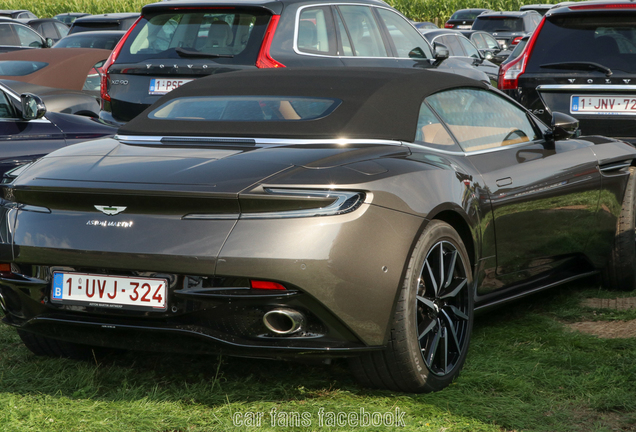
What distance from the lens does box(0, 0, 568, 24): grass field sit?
138 ft

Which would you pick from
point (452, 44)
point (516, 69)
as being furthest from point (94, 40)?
point (516, 69)

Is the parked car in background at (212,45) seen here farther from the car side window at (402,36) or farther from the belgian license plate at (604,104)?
the belgian license plate at (604,104)

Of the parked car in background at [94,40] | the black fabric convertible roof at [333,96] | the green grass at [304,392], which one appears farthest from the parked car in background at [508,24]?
the green grass at [304,392]

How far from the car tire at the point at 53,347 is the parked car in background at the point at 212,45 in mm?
3564

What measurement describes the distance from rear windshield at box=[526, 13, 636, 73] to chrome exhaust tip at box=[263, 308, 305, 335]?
4766 millimetres

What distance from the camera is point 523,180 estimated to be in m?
4.39

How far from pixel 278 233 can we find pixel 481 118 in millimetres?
1804

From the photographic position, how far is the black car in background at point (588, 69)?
275 inches

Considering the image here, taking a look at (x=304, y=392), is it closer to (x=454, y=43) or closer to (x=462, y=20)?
(x=454, y=43)

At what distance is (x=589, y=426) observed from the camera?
10.7ft

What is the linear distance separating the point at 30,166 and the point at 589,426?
97.1 inches

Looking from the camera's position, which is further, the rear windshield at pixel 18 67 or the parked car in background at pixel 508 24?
the parked car in background at pixel 508 24

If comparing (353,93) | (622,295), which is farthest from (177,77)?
(622,295)

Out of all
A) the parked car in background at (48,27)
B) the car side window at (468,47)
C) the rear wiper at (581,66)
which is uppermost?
the rear wiper at (581,66)
